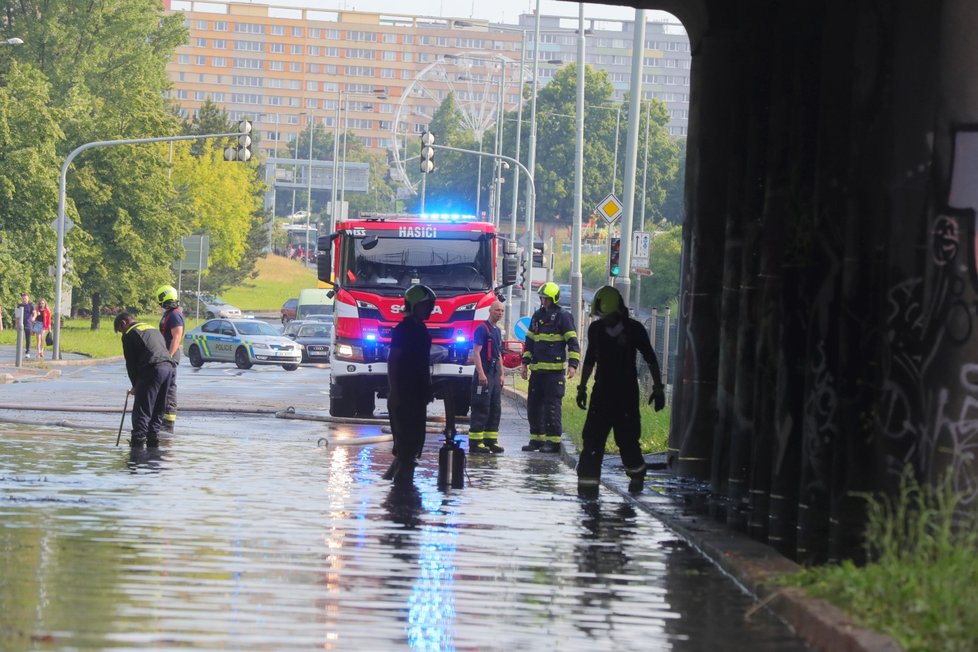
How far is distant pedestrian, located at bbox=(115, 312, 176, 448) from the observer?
1905cm

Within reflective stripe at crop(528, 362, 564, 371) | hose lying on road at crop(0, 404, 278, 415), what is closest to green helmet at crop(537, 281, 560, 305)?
reflective stripe at crop(528, 362, 564, 371)

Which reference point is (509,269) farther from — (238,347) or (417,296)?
(238,347)

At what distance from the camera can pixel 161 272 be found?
2616 inches

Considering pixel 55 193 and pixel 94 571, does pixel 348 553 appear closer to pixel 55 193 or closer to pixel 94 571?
pixel 94 571

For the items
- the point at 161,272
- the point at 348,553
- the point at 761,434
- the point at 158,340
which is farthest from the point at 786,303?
the point at 161,272

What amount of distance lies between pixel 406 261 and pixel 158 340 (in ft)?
21.2

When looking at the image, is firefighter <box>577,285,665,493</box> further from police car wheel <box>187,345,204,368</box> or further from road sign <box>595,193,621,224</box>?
police car wheel <box>187,345,204,368</box>

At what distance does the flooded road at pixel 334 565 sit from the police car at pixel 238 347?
29.7 meters

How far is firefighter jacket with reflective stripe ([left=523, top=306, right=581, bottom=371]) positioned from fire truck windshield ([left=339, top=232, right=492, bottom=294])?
4707 millimetres

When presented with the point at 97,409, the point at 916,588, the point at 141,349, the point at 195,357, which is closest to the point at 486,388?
the point at 141,349

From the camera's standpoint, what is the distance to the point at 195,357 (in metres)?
47.5

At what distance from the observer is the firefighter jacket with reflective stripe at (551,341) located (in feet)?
67.2

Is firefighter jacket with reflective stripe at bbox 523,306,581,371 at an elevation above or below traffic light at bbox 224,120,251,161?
below

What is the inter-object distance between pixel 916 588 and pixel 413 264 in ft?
57.9
